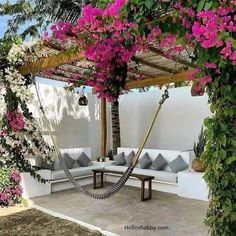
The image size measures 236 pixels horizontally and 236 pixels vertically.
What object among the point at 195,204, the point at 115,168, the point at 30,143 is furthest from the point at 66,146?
the point at 195,204

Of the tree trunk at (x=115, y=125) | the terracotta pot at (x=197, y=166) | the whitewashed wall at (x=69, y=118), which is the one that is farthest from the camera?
the tree trunk at (x=115, y=125)

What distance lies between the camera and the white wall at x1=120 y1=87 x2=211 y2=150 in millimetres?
8102

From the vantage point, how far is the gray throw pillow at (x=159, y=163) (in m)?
6.57

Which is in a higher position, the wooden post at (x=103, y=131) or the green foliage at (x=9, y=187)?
the wooden post at (x=103, y=131)

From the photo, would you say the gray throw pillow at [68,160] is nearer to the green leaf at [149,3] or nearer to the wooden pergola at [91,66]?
the wooden pergola at [91,66]

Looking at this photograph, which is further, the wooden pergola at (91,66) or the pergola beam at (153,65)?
the pergola beam at (153,65)

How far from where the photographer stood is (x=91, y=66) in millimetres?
5383

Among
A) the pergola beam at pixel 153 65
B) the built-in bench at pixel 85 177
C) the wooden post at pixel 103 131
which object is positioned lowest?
the built-in bench at pixel 85 177

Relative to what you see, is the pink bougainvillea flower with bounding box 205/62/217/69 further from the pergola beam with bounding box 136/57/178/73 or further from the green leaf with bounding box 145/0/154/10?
the pergola beam with bounding box 136/57/178/73

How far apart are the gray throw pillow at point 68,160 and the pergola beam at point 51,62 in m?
2.21

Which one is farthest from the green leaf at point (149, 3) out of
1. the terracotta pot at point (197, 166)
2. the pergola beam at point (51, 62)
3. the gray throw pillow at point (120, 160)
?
the gray throw pillow at point (120, 160)

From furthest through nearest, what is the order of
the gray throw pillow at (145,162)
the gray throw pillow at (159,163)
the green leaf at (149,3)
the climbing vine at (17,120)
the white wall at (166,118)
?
the white wall at (166,118)
the gray throw pillow at (145,162)
the gray throw pillow at (159,163)
the climbing vine at (17,120)
the green leaf at (149,3)

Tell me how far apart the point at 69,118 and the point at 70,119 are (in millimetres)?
44

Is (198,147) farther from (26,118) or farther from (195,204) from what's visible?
(26,118)
